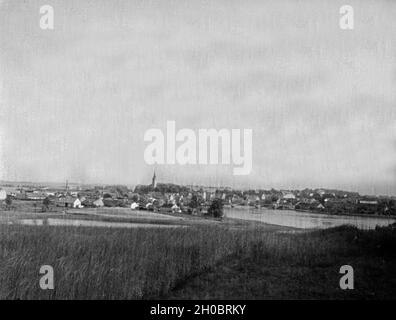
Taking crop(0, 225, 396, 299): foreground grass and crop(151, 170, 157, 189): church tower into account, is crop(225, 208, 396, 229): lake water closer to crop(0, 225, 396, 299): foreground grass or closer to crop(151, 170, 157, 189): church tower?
crop(0, 225, 396, 299): foreground grass

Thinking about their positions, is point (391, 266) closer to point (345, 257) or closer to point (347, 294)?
point (345, 257)

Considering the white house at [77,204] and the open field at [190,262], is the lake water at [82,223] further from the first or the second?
the white house at [77,204]

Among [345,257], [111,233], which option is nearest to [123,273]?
[111,233]

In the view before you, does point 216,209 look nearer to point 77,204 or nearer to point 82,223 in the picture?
point 82,223

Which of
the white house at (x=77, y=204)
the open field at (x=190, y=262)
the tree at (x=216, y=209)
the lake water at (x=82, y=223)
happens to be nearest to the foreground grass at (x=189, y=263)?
Result: the open field at (x=190, y=262)
